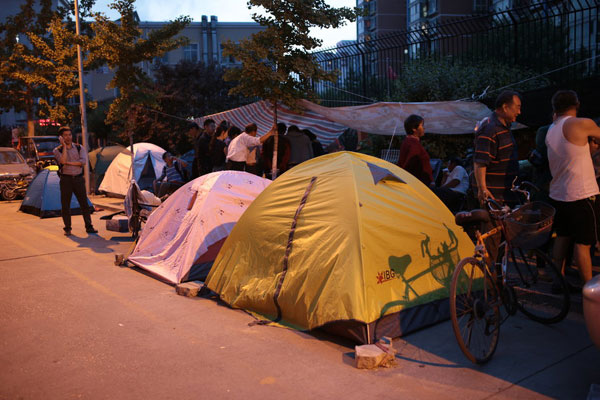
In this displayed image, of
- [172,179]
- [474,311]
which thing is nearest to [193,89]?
[172,179]

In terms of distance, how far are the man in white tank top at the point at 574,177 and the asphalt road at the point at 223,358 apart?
0.77 metres

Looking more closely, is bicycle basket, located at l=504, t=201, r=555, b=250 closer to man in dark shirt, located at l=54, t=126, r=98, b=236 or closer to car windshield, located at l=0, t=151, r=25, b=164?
man in dark shirt, located at l=54, t=126, r=98, b=236

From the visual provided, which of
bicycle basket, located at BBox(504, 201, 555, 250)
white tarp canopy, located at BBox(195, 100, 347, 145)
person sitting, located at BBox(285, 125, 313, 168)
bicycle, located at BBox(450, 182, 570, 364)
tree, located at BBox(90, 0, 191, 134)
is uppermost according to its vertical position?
tree, located at BBox(90, 0, 191, 134)

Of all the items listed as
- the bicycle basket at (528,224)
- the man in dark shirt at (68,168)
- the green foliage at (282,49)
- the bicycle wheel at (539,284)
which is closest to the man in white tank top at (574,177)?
the bicycle wheel at (539,284)

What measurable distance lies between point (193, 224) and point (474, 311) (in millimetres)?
4088

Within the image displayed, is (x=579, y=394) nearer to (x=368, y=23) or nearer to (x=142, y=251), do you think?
(x=142, y=251)

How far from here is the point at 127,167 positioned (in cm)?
1842

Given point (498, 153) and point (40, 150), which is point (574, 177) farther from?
point (40, 150)

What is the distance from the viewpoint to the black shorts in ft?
17.0

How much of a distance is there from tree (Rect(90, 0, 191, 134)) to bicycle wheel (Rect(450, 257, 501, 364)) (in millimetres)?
11752

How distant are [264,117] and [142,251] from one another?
15.2 feet

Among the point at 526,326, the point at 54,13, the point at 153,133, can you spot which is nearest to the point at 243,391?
the point at 526,326

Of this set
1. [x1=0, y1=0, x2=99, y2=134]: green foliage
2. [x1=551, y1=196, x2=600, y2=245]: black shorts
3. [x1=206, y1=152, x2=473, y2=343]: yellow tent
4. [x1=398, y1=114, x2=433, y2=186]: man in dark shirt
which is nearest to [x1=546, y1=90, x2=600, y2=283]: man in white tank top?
[x1=551, y1=196, x2=600, y2=245]: black shorts

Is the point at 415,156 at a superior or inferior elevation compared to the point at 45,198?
superior
